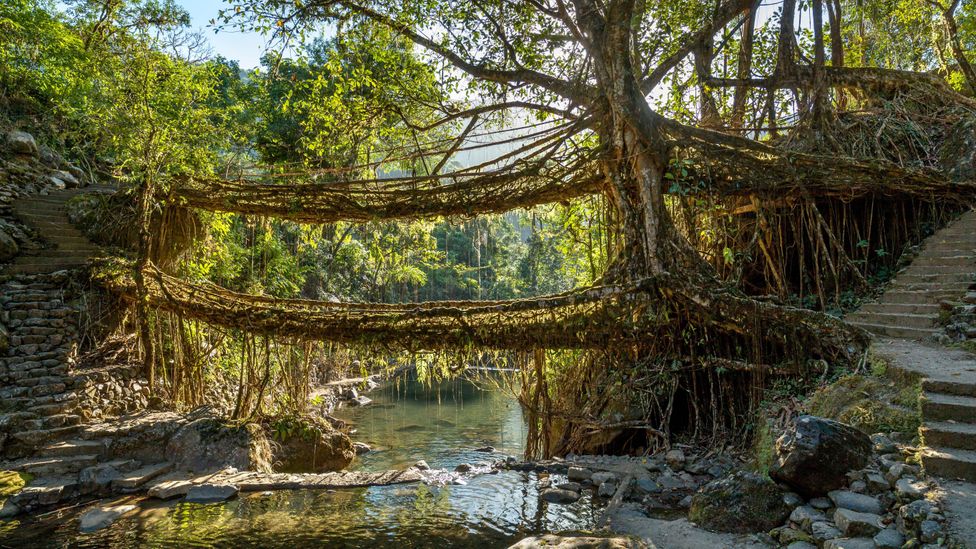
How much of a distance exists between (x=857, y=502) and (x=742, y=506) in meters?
0.65

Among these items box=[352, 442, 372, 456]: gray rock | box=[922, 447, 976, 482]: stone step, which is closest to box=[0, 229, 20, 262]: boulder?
box=[352, 442, 372, 456]: gray rock

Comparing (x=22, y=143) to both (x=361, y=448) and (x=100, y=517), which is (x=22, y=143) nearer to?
(x=361, y=448)

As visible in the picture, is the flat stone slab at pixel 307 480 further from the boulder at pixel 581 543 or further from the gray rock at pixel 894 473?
the gray rock at pixel 894 473

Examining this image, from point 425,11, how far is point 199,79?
5.90m

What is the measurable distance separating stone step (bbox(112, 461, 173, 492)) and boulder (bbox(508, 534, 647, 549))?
15.0 feet

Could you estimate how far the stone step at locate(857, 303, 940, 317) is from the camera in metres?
5.09

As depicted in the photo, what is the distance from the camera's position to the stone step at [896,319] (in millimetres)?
4945

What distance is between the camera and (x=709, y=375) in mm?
5352

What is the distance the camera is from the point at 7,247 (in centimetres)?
779

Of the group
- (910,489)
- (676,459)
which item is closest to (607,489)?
(676,459)

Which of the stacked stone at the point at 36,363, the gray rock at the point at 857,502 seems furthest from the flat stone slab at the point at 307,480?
the gray rock at the point at 857,502

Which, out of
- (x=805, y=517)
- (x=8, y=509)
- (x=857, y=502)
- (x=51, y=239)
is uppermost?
(x=51, y=239)

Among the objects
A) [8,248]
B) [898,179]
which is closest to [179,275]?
[8,248]

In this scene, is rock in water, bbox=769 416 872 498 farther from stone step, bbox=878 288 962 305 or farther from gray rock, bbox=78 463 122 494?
gray rock, bbox=78 463 122 494
